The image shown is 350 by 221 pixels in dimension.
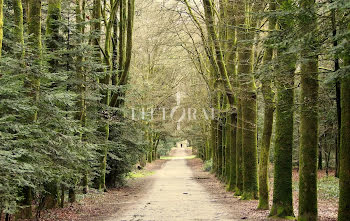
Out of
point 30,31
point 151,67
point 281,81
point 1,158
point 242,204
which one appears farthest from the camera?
point 151,67

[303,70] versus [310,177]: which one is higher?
[303,70]

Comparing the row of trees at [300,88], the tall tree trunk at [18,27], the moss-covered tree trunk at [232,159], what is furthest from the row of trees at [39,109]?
the moss-covered tree trunk at [232,159]

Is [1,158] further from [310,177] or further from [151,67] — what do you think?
[151,67]

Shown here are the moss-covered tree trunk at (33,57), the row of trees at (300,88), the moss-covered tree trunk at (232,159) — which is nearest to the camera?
the row of trees at (300,88)

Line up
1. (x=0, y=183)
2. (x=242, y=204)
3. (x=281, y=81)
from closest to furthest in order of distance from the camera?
(x=0, y=183), (x=281, y=81), (x=242, y=204)

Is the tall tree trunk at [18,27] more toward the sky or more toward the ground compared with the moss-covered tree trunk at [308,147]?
more toward the sky

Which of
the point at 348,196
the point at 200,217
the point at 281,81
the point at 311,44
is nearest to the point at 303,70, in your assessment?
the point at 281,81

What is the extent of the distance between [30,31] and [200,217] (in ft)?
25.9

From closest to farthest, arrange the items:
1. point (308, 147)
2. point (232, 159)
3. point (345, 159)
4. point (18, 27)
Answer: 1. point (345, 159)
2. point (308, 147)
3. point (18, 27)
4. point (232, 159)

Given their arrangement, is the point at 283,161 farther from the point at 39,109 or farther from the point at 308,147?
the point at 39,109

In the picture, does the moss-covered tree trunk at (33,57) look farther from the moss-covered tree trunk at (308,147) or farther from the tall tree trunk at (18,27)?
the moss-covered tree trunk at (308,147)

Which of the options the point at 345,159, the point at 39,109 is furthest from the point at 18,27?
the point at 345,159

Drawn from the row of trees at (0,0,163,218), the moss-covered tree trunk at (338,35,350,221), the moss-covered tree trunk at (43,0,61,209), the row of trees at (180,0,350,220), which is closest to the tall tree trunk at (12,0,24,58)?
the row of trees at (0,0,163,218)

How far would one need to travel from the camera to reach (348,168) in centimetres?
707
